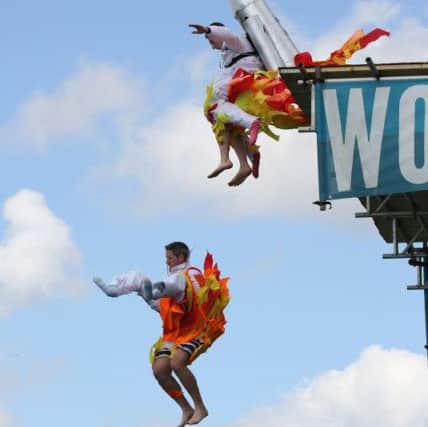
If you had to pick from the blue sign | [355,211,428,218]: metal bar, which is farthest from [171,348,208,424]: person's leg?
[355,211,428,218]: metal bar

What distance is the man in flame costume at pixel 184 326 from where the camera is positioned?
23.1 m

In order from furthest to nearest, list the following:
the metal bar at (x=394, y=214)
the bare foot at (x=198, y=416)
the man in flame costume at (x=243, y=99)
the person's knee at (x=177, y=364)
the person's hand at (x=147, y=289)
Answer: the metal bar at (x=394, y=214) < the man in flame costume at (x=243, y=99) < the bare foot at (x=198, y=416) < the person's knee at (x=177, y=364) < the person's hand at (x=147, y=289)

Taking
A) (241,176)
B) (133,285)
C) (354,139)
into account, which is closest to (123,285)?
(133,285)

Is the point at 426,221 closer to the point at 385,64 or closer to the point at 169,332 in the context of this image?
the point at 385,64

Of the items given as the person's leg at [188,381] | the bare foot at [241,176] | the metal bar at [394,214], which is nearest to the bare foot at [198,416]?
the person's leg at [188,381]

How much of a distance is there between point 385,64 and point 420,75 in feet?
1.52

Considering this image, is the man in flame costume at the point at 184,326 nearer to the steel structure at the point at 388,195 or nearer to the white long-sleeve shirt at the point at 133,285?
Answer: the white long-sleeve shirt at the point at 133,285

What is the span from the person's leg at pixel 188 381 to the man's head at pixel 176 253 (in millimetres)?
977

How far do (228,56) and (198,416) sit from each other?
14.1 ft

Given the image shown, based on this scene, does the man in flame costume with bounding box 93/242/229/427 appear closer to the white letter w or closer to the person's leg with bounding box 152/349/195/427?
the person's leg with bounding box 152/349/195/427

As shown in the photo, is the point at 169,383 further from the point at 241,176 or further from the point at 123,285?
the point at 241,176

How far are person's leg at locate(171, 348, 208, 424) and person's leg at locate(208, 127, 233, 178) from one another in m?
2.41

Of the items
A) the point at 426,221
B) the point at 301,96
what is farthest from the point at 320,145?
the point at 426,221

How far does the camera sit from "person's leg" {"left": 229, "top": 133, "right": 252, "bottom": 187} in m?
24.4
